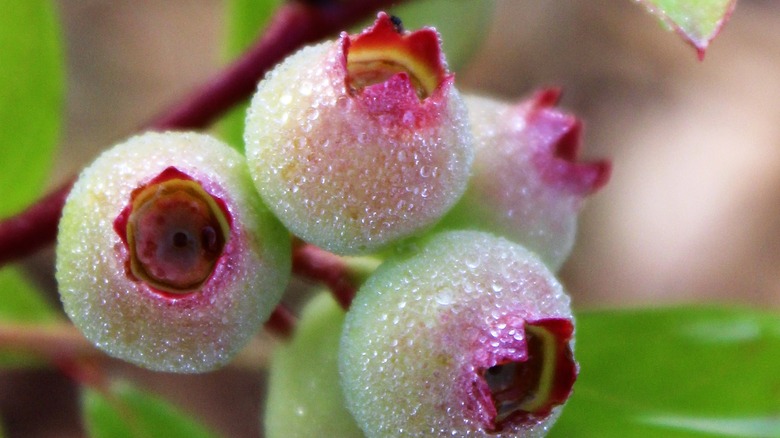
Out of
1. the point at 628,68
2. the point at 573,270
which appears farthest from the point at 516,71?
the point at 573,270

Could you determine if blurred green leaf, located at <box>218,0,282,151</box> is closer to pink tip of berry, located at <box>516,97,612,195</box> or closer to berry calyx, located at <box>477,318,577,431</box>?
pink tip of berry, located at <box>516,97,612,195</box>

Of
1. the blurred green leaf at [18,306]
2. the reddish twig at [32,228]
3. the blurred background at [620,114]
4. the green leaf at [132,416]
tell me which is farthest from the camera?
the blurred background at [620,114]

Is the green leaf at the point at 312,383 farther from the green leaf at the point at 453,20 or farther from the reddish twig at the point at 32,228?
the green leaf at the point at 453,20

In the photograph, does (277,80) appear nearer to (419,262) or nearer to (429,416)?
(419,262)

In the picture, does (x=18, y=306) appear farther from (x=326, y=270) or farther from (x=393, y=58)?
(x=393, y=58)

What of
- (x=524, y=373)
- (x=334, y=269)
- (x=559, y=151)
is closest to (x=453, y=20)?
(x=559, y=151)

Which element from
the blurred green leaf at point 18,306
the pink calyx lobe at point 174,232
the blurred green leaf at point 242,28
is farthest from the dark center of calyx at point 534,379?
the blurred green leaf at point 18,306
